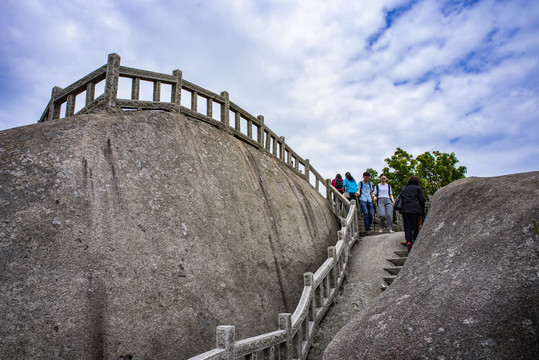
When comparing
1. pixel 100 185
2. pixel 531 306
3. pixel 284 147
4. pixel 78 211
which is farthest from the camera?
pixel 284 147

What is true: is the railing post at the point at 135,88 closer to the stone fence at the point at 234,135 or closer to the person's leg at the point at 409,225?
the stone fence at the point at 234,135

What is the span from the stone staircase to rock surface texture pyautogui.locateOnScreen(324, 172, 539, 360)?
2.95m

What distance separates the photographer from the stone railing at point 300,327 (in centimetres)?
418

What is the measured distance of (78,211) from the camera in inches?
219

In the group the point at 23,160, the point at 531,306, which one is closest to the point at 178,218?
the point at 23,160

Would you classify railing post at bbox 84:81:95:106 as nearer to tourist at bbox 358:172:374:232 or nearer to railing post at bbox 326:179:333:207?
railing post at bbox 326:179:333:207

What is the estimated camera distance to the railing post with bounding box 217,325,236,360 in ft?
13.5

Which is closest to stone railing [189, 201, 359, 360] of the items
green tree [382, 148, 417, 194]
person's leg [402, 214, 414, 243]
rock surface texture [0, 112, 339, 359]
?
rock surface texture [0, 112, 339, 359]

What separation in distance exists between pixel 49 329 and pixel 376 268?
7.05 meters

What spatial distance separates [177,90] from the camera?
28.7ft

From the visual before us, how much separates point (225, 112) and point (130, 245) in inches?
210

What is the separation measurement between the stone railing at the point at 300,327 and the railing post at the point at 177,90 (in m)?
5.01

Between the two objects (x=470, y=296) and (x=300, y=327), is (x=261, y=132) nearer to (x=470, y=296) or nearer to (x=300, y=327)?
(x=300, y=327)

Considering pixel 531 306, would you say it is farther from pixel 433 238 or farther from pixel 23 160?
pixel 23 160
